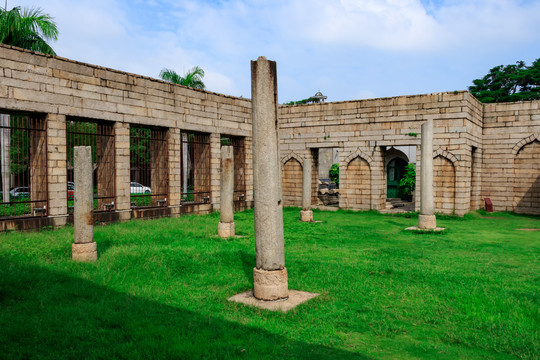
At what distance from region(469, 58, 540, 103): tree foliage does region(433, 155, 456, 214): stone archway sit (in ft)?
69.1

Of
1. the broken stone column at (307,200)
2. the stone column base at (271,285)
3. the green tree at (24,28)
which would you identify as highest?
the green tree at (24,28)

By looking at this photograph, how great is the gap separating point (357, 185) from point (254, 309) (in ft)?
42.6

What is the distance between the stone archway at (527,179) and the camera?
1639 centimetres

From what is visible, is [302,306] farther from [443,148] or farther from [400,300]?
[443,148]

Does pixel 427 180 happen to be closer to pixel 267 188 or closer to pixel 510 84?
pixel 267 188

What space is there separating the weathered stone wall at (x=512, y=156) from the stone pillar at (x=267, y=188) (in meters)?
14.5

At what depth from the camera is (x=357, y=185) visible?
17656 mm

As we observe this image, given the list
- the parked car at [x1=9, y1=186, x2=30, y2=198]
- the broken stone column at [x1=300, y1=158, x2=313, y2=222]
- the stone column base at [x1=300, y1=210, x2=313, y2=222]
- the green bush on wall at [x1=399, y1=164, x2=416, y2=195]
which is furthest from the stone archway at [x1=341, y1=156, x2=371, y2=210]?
the parked car at [x1=9, y1=186, x2=30, y2=198]

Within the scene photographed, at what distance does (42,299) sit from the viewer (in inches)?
217

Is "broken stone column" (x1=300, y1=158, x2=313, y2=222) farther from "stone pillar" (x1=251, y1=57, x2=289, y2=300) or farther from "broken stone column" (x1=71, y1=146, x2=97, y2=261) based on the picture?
"stone pillar" (x1=251, y1=57, x2=289, y2=300)

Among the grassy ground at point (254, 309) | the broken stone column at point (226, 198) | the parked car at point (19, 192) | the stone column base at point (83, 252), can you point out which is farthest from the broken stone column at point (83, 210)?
the broken stone column at point (226, 198)

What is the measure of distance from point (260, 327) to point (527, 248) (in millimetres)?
7572

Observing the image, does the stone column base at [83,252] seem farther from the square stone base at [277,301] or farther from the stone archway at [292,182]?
the stone archway at [292,182]

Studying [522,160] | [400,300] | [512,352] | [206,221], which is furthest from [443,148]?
[512,352]
